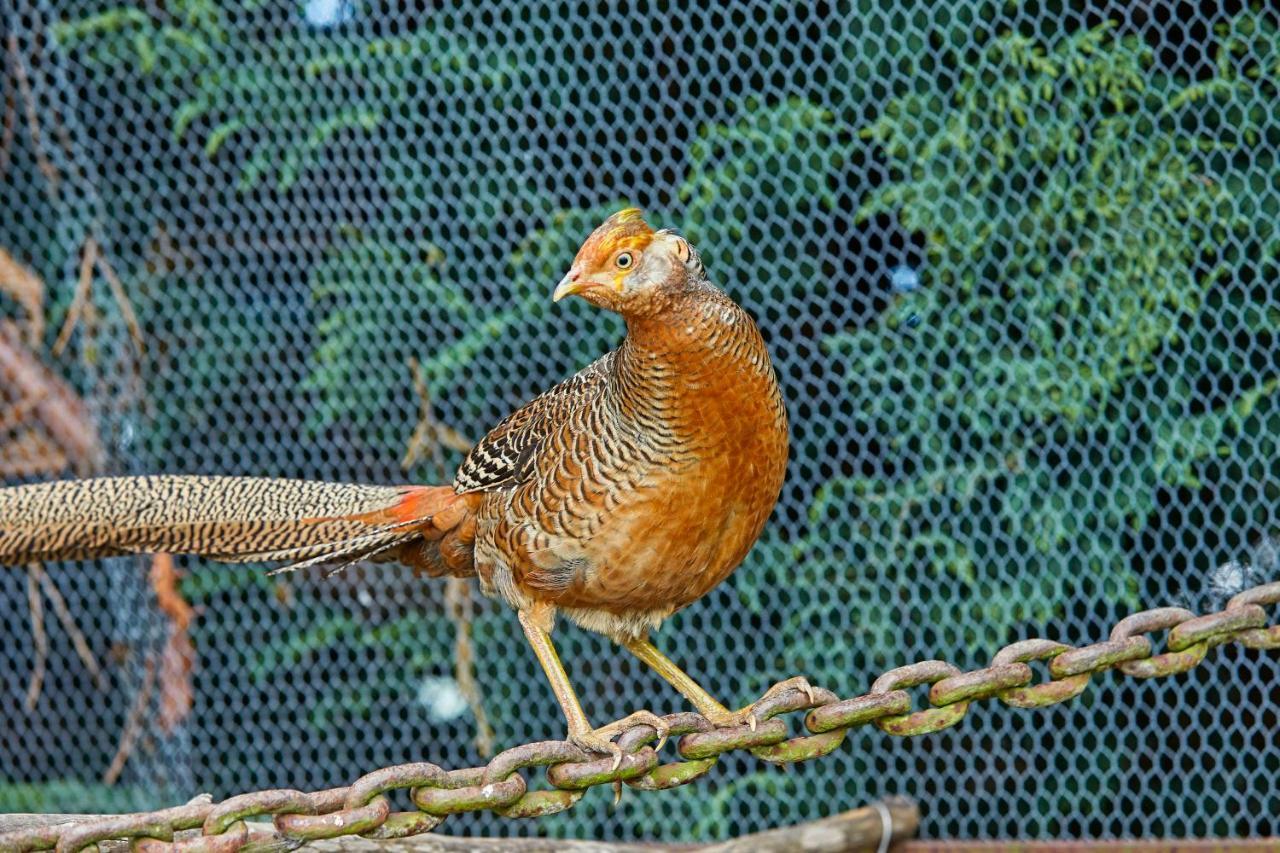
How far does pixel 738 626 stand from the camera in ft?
15.6

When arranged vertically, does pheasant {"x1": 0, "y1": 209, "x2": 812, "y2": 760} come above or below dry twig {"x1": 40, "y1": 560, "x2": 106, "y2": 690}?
below

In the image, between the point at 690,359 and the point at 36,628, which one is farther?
the point at 36,628

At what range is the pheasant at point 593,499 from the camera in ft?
7.62

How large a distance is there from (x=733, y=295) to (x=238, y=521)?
7.13ft

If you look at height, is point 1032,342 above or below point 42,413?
below

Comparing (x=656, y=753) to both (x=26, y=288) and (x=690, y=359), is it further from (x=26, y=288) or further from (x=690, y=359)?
(x=26, y=288)

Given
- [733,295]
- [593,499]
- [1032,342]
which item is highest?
[733,295]

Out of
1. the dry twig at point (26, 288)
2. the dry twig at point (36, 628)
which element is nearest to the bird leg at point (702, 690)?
the dry twig at point (36, 628)

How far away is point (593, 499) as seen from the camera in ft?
8.25

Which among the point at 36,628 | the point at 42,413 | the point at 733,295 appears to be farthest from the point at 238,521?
the point at 42,413

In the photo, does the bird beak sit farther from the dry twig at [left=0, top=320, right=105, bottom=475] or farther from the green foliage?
the dry twig at [left=0, top=320, right=105, bottom=475]

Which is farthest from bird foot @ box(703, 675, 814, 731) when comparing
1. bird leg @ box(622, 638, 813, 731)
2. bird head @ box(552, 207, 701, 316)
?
→ bird head @ box(552, 207, 701, 316)

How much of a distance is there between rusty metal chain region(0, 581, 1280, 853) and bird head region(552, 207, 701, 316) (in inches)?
25.1

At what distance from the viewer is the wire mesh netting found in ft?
13.4
